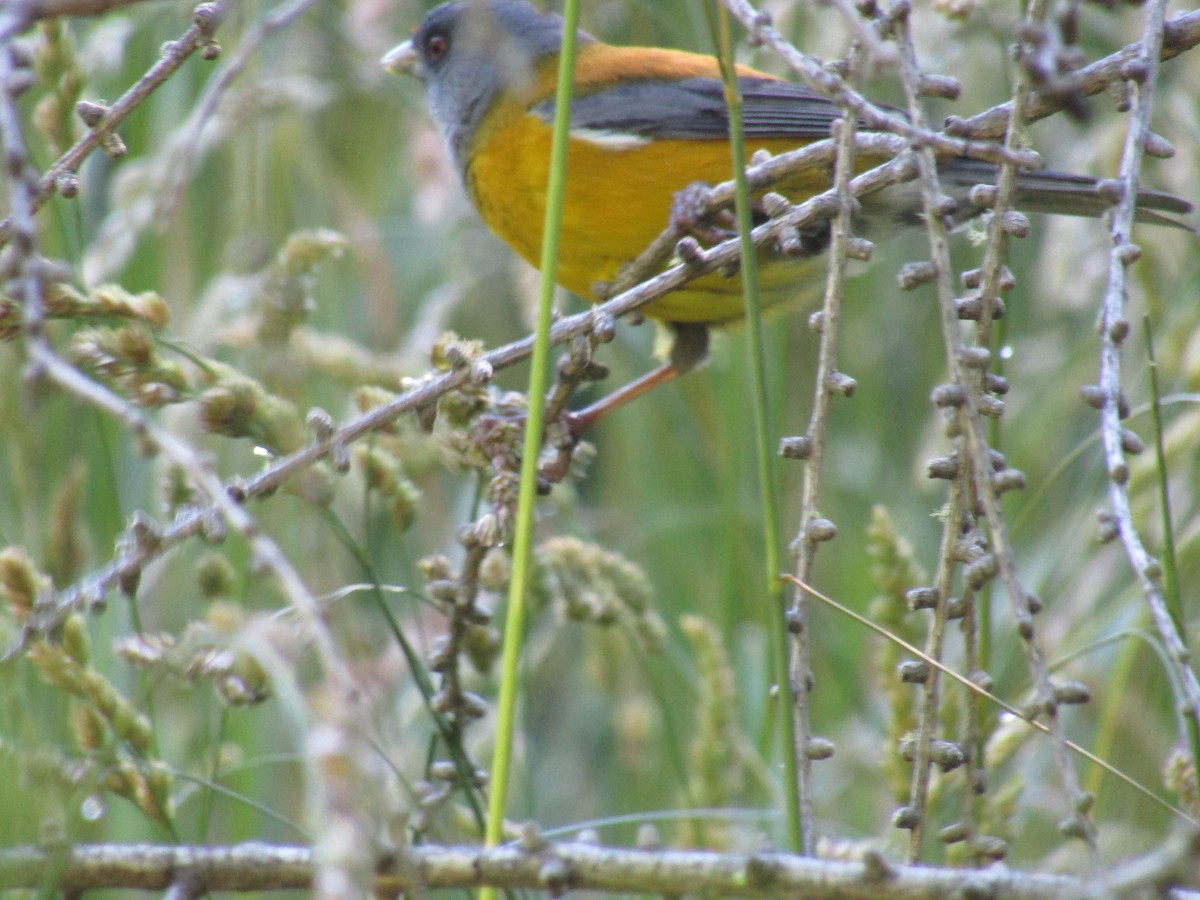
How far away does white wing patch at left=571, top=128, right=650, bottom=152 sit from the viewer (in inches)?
130

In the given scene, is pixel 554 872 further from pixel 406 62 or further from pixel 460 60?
pixel 406 62

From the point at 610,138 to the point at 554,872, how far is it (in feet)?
8.12

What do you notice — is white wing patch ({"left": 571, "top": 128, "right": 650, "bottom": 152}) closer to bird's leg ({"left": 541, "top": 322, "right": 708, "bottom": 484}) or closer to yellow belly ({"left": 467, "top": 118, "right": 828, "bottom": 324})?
yellow belly ({"left": 467, "top": 118, "right": 828, "bottom": 324})

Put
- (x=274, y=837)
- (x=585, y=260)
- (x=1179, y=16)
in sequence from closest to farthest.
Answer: (x=1179, y=16)
(x=585, y=260)
(x=274, y=837)

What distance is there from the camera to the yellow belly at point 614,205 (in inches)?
126

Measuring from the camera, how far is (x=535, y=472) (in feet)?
4.24

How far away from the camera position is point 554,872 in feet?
3.71

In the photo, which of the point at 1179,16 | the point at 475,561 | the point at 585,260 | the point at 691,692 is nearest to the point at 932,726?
the point at 475,561

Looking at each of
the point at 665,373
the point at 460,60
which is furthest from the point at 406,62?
the point at 665,373

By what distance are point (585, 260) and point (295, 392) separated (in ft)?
2.85

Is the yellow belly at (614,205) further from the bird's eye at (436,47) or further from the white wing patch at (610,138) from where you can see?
the bird's eye at (436,47)

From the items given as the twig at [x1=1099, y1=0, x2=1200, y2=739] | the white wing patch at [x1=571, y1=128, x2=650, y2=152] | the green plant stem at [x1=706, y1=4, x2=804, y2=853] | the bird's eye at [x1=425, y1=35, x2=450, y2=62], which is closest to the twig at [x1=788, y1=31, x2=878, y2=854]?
the green plant stem at [x1=706, y1=4, x2=804, y2=853]

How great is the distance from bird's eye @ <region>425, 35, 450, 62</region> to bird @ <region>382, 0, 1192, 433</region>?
42 cm

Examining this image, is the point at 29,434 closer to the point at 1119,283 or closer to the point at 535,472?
the point at 535,472
